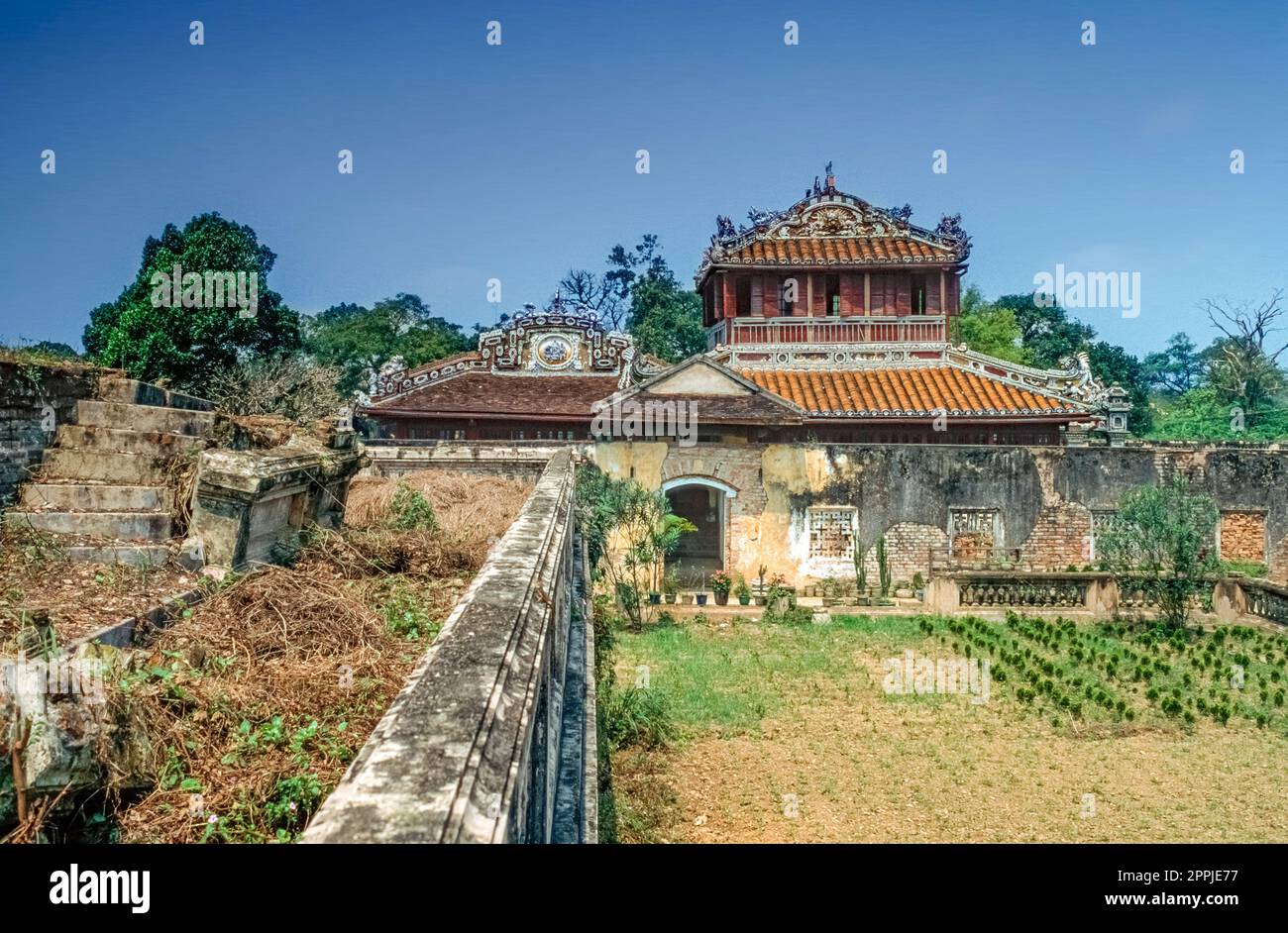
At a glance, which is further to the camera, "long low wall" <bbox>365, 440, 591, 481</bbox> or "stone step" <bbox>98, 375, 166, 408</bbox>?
"long low wall" <bbox>365, 440, 591, 481</bbox>

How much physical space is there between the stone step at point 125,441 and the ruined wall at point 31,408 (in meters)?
0.14

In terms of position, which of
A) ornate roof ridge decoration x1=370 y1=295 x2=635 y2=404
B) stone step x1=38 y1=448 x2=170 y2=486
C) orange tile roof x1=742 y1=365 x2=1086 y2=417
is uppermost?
ornate roof ridge decoration x1=370 y1=295 x2=635 y2=404

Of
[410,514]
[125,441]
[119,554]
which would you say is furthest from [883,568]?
[119,554]

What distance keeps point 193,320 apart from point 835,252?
1419 cm

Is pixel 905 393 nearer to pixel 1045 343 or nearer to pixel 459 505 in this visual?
pixel 459 505

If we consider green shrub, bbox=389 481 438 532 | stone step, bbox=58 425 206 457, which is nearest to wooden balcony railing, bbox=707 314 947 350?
green shrub, bbox=389 481 438 532

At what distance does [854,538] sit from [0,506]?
1402cm

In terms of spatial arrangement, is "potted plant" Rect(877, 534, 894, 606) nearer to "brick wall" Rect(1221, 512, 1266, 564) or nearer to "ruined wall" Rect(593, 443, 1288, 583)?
"ruined wall" Rect(593, 443, 1288, 583)

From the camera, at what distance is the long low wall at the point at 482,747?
1591 millimetres

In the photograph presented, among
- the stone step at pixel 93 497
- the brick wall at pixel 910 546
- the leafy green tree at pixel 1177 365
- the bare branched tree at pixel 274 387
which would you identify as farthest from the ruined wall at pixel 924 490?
the leafy green tree at pixel 1177 365

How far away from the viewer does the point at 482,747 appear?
1856 millimetres

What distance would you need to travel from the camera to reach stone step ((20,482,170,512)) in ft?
18.0
